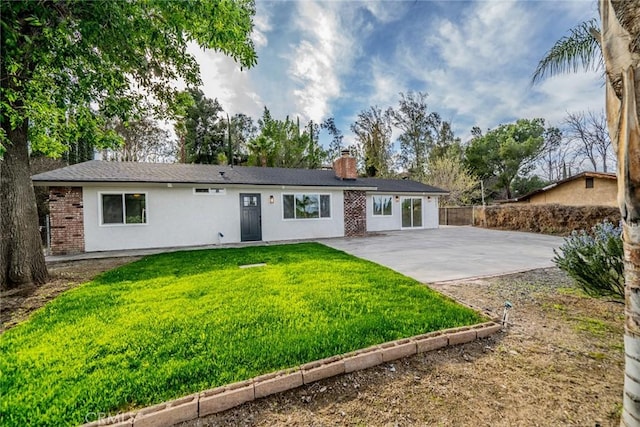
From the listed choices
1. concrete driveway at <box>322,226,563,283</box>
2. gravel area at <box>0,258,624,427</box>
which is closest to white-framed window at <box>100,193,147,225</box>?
gravel area at <box>0,258,624,427</box>

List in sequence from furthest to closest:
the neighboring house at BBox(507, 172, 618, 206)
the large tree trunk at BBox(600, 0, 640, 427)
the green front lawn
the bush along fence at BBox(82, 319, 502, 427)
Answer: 1. the neighboring house at BBox(507, 172, 618, 206)
2. the green front lawn
3. the bush along fence at BBox(82, 319, 502, 427)
4. the large tree trunk at BBox(600, 0, 640, 427)

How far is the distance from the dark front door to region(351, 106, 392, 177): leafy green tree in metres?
15.6

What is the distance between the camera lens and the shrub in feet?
11.2

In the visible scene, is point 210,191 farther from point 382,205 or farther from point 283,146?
point 283,146

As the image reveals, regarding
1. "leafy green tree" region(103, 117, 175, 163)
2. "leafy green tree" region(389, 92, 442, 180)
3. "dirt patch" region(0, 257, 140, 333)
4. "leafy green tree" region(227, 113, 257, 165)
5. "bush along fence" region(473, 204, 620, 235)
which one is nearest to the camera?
"dirt patch" region(0, 257, 140, 333)

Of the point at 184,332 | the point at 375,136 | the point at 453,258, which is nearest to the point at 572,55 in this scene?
the point at 453,258

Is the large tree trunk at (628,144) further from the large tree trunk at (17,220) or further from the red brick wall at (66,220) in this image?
the red brick wall at (66,220)

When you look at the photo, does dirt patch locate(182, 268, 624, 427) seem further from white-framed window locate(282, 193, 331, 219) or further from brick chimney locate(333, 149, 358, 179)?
brick chimney locate(333, 149, 358, 179)

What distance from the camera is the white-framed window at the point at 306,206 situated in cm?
1220

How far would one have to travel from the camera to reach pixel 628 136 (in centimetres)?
147

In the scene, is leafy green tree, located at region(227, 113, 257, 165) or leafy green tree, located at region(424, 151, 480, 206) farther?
leafy green tree, located at region(227, 113, 257, 165)

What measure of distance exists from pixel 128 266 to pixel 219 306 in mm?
4666

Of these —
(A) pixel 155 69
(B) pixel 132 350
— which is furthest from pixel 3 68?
(B) pixel 132 350

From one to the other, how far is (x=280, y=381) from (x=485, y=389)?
1.75m
